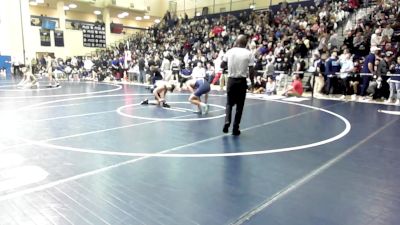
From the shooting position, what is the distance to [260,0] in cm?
2627

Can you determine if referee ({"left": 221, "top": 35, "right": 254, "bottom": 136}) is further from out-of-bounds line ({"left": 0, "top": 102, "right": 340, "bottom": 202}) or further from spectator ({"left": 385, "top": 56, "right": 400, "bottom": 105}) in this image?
spectator ({"left": 385, "top": 56, "right": 400, "bottom": 105})

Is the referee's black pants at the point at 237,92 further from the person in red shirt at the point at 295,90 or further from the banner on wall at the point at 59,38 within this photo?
the banner on wall at the point at 59,38

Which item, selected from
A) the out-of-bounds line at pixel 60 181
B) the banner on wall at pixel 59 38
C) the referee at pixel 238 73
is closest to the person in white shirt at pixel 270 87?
the referee at pixel 238 73

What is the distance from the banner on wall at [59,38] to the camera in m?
30.1

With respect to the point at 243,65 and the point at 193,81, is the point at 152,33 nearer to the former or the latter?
the point at 193,81

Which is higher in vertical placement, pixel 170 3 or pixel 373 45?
pixel 170 3

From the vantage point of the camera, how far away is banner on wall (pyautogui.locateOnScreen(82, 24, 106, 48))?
31325mm

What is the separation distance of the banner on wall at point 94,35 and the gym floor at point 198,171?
2595 centimetres

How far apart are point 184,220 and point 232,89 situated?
3.29 metres

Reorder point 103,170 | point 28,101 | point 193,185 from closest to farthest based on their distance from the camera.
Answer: point 193,185 < point 103,170 < point 28,101

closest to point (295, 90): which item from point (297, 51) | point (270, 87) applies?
point (270, 87)

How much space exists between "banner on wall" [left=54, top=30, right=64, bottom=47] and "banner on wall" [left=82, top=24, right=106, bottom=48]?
1.92 metres

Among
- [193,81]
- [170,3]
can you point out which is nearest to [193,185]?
[193,81]

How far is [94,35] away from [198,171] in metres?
30.8
